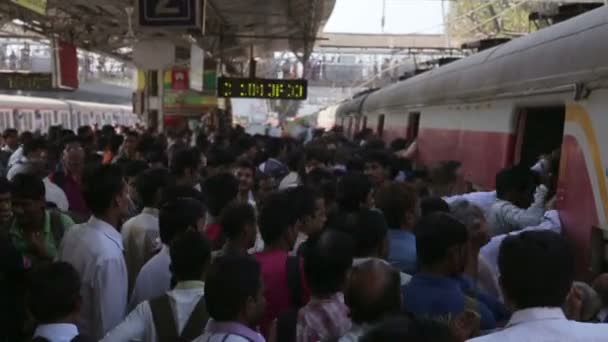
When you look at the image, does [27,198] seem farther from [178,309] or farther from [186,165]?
[186,165]

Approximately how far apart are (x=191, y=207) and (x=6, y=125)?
22.1m

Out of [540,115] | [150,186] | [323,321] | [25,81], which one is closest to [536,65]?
[540,115]

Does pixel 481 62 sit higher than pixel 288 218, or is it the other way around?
pixel 481 62

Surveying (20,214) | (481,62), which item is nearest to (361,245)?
(20,214)

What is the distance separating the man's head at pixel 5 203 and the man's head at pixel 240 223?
1.19 metres

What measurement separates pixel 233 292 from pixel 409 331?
0.92 meters

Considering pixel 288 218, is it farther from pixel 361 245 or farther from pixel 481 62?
pixel 481 62

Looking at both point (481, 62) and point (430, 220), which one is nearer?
point (430, 220)

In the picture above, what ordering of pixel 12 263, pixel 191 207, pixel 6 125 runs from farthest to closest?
pixel 6 125 → pixel 191 207 → pixel 12 263

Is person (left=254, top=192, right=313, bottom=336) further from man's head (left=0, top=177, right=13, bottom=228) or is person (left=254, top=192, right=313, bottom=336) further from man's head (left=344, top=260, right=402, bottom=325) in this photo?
man's head (left=0, top=177, right=13, bottom=228)

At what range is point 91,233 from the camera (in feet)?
13.0

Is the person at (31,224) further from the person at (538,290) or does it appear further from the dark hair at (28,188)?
the person at (538,290)

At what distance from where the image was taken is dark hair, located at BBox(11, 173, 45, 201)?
4.39m

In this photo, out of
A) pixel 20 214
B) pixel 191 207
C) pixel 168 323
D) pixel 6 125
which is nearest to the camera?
pixel 168 323
